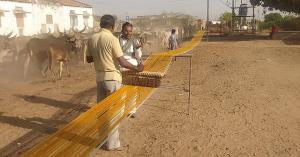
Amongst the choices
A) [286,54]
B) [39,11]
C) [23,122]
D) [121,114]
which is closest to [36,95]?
[23,122]

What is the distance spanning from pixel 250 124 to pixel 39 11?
26079 millimetres

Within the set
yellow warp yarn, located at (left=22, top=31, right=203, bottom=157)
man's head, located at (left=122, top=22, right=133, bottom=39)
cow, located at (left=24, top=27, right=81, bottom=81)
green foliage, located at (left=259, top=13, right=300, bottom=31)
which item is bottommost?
yellow warp yarn, located at (left=22, top=31, right=203, bottom=157)

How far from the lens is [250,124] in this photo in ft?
21.6

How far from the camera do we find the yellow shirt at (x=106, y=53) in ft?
16.1

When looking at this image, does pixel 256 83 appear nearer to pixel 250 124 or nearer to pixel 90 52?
pixel 250 124

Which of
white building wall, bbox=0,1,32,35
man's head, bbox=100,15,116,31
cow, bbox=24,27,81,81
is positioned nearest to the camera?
man's head, bbox=100,15,116,31

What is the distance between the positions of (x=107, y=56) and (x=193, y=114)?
2978mm

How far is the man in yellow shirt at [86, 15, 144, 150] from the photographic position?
4.91 m

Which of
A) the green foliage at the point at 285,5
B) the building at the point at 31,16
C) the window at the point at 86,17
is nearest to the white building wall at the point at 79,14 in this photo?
the building at the point at 31,16

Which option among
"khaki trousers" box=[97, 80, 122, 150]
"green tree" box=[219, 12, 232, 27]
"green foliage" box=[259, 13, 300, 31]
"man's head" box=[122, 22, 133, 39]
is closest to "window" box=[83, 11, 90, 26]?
"green tree" box=[219, 12, 232, 27]

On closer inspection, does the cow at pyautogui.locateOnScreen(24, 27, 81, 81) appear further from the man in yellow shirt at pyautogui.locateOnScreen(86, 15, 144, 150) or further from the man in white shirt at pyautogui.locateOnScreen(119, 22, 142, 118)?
the man in yellow shirt at pyautogui.locateOnScreen(86, 15, 144, 150)

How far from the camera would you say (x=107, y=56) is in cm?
497

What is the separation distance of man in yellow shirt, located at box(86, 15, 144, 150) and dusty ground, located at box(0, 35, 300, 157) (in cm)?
112

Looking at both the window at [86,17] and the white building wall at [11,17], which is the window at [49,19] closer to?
the white building wall at [11,17]
